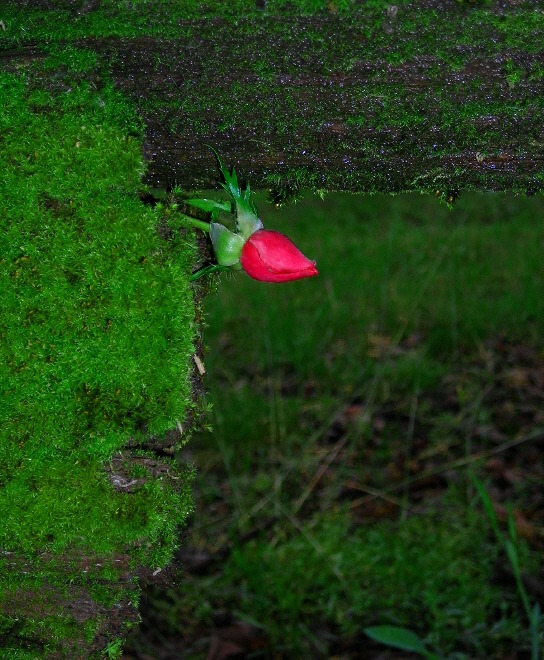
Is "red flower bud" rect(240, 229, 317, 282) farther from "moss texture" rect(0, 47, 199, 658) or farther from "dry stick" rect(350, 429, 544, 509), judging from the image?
"dry stick" rect(350, 429, 544, 509)

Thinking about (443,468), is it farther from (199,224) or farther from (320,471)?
(199,224)

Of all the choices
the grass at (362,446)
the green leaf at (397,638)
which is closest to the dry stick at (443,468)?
the grass at (362,446)

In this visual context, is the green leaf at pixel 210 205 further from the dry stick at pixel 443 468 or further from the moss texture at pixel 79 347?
the dry stick at pixel 443 468

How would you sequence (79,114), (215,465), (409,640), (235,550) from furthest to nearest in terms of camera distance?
(215,465)
(235,550)
(409,640)
(79,114)

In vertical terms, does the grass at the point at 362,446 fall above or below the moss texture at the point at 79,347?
below

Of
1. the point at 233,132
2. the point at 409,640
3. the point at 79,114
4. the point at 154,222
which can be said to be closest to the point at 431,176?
the point at 233,132

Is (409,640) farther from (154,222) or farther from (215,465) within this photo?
(215,465)

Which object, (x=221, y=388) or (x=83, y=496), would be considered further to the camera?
(x=221, y=388)
